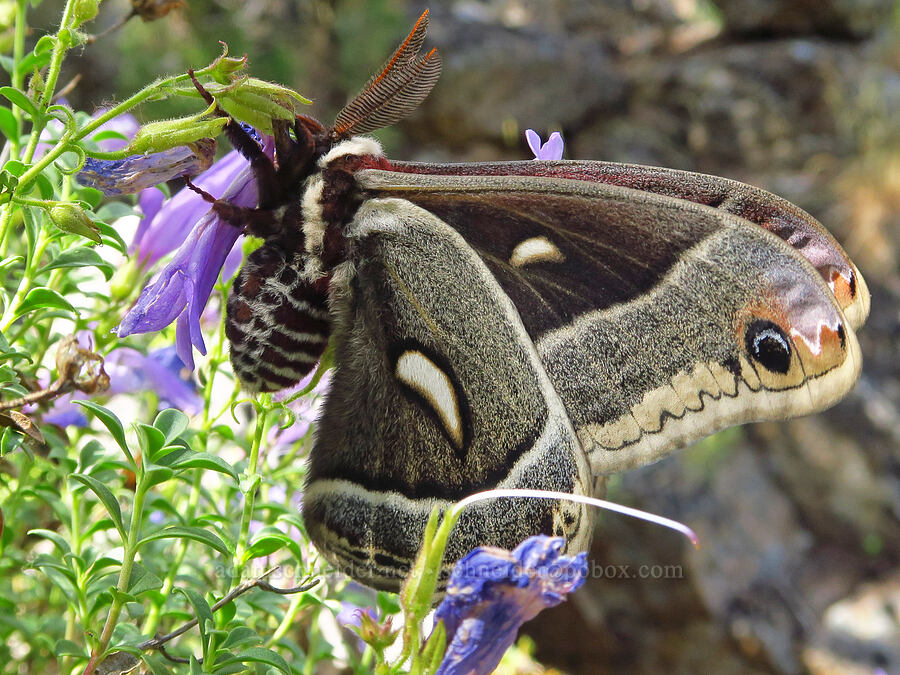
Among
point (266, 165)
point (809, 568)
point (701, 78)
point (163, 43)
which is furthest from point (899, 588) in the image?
point (163, 43)

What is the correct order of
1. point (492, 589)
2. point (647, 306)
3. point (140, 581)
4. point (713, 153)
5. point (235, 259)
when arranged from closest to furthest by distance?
point (492, 589)
point (140, 581)
point (647, 306)
point (235, 259)
point (713, 153)

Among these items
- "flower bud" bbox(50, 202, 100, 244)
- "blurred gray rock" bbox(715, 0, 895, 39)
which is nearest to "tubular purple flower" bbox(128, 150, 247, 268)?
"flower bud" bbox(50, 202, 100, 244)

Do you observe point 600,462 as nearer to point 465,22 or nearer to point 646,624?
point 646,624

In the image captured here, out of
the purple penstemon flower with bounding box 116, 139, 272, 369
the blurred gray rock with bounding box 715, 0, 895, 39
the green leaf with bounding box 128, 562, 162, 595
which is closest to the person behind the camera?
the green leaf with bounding box 128, 562, 162, 595

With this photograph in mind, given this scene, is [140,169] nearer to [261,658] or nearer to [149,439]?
[149,439]

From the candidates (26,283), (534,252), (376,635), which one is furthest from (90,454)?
(534,252)

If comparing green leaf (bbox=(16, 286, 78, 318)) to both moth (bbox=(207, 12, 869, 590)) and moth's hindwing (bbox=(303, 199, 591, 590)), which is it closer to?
moth (bbox=(207, 12, 869, 590))
